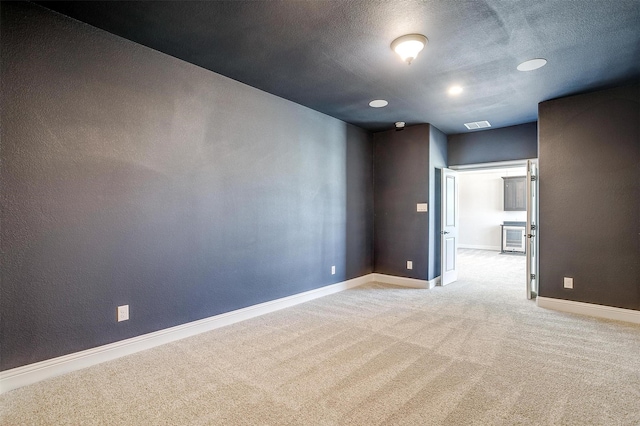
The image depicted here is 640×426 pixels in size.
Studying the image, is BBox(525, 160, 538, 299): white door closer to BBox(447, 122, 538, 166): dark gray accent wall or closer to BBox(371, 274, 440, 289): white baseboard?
BBox(447, 122, 538, 166): dark gray accent wall

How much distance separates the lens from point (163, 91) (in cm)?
293

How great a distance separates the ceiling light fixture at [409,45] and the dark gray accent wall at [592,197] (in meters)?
2.58

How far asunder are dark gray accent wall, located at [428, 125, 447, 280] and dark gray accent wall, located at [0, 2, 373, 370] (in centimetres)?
241

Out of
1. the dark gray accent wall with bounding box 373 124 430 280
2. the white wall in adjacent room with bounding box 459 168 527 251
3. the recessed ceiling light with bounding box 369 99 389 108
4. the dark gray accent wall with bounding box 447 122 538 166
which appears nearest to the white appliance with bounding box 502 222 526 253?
the white wall in adjacent room with bounding box 459 168 527 251

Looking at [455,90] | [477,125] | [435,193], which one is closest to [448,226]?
[435,193]

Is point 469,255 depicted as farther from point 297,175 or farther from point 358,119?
point 297,175

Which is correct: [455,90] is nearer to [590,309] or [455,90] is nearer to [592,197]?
[592,197]

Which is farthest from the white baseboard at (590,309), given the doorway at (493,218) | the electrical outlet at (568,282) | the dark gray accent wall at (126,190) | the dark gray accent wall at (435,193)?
the dark gray accent wall at (126,190)

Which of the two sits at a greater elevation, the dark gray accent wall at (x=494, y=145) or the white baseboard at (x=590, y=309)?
the dark gray accent wall at (x=494, y=145)

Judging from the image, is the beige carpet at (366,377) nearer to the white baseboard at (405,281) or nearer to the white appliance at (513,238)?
the white baseboard at (405,281)

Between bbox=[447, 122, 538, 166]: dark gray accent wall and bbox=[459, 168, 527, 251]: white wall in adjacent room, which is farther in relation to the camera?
bbox=[459, 168, 527, 251]: white wall in adjacent room

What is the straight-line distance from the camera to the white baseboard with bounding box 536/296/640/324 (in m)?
3.58

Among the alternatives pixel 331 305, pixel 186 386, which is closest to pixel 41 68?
pixel 186 386

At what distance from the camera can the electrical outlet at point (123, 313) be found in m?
2.65
